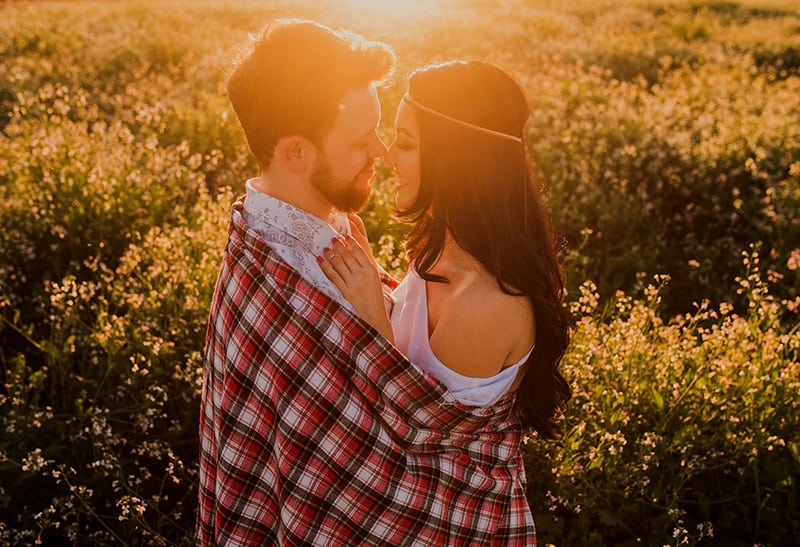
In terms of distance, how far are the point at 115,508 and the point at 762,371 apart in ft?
11.5

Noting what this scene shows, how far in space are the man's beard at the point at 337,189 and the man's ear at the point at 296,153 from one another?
0.12ft

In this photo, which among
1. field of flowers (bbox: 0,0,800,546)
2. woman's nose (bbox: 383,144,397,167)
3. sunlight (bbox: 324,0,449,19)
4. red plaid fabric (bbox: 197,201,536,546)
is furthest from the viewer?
sunlight (bbox: 324,0,449,19)

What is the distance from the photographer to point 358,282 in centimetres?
256

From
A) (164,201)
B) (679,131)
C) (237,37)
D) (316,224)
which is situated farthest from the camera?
(237,37)

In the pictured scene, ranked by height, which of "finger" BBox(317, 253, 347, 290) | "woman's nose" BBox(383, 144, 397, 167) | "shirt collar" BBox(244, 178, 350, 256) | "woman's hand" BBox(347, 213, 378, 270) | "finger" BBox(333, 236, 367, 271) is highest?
"woman's nose" BBox(383, 144, 397, 167)

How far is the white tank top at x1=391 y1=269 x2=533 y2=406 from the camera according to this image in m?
2.71

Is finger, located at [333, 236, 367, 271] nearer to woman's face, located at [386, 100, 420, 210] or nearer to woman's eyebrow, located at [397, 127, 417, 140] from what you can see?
woman's face, located at [386, 100, 420, 210]

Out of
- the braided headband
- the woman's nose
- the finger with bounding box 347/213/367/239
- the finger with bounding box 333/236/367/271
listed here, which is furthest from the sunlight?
the finger with bounding box 333/236/367/271

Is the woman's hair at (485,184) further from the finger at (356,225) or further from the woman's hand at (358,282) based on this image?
the finger at (356,225)

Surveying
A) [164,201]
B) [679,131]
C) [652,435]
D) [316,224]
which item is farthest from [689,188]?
[316,224]

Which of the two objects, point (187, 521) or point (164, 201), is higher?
point (164, 201)

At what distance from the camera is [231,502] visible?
9.09 feet

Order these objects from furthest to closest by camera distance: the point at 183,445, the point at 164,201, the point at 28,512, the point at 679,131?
the point at 679,131
the point at 164,201
the point at 183,445
the point at 28,512

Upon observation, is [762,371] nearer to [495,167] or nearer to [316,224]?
[495,167]
